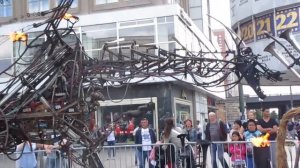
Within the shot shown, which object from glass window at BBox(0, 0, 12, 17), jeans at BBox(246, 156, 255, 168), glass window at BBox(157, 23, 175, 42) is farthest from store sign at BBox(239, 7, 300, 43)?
glass window at BBox(0, 0, 12, 17)

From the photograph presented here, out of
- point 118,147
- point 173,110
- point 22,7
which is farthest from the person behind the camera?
point 22,7

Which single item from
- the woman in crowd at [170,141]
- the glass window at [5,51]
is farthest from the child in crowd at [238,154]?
the glass window at [5,51]

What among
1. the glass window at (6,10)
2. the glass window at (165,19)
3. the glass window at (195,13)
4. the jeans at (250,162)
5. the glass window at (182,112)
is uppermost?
the glass window at (195,13)

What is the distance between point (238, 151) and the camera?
10.0 m

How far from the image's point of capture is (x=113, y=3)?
27297mm

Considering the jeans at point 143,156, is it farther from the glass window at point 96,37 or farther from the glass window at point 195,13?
the glass window at point 195,13

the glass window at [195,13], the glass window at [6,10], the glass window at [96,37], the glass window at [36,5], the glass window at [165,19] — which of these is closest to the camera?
the glass window at [165,19]

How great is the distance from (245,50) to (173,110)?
16.4 m

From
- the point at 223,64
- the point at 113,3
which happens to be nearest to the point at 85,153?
the point at 223,64

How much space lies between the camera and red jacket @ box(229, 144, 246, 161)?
10.0 metres

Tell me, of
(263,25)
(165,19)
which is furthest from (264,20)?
(165,19)

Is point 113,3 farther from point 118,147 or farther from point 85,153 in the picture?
point 85,153

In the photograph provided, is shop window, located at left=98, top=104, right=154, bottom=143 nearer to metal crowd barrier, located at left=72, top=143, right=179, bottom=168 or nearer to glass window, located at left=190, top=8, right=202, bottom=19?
metal crowd barrier, located at left=72, top=143, right=179, bottom=168

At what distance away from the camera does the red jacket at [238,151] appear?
10016 mm
